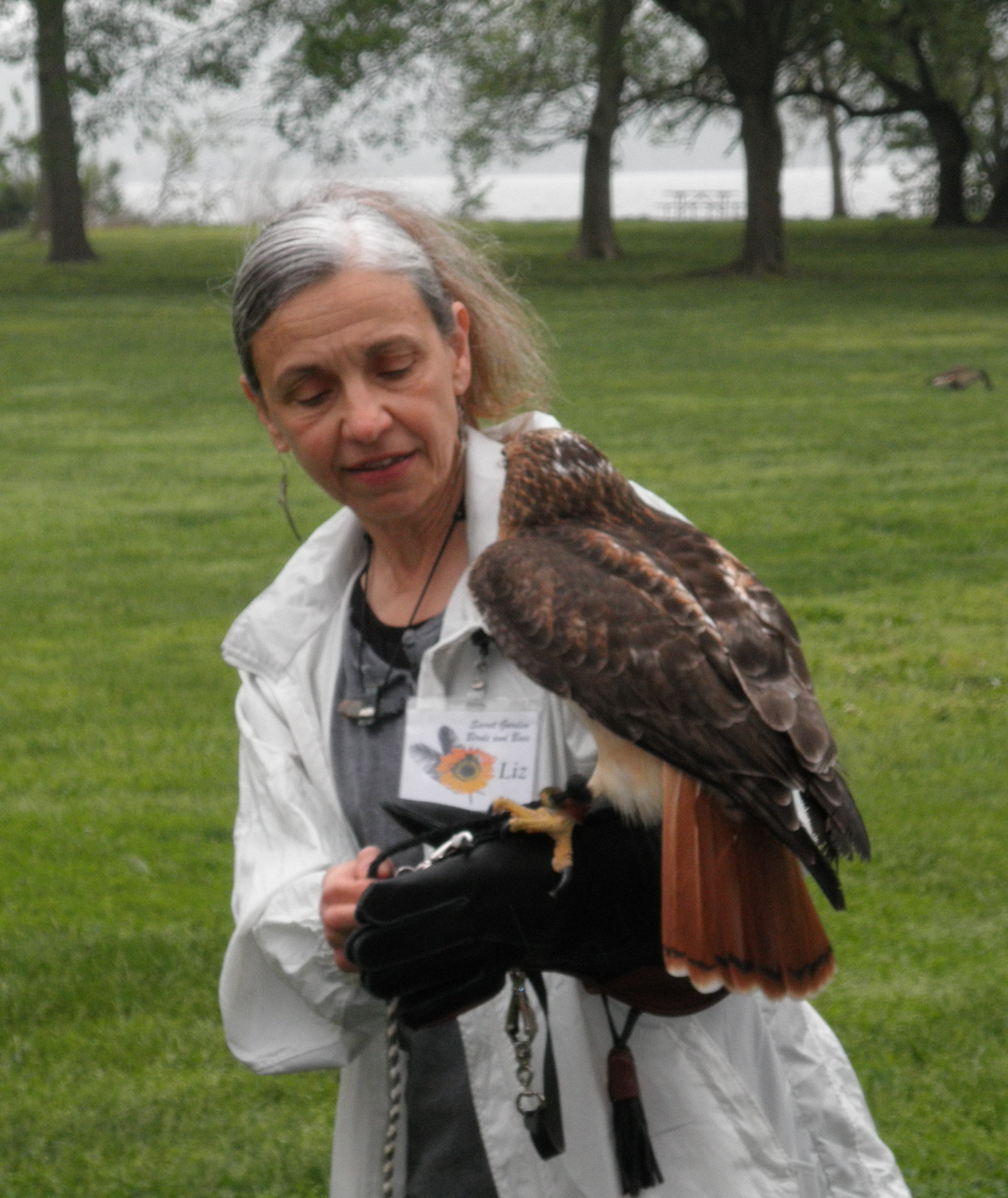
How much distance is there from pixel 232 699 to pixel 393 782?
14.9 ft

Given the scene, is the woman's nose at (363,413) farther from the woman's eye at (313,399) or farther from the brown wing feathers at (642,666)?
the brown wing feathers at (642,666)

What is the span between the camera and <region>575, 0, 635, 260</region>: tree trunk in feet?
116

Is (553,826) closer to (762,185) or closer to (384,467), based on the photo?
(384,467)

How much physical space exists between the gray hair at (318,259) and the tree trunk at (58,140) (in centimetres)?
2638

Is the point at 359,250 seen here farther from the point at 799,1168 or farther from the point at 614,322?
the point at 614,322

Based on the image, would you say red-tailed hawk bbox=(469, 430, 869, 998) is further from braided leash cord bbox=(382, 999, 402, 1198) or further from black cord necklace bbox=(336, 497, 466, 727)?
braided leash cord bbox=(382, 999, 402, 1198)

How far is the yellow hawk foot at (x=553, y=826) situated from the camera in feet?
6.96

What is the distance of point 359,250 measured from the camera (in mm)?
2389

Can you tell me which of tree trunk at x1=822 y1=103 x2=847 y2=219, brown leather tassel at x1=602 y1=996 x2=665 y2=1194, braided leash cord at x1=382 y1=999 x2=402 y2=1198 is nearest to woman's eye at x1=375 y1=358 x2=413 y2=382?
braided leash cord at x1=382 y1=999 x2=402 y2=1198

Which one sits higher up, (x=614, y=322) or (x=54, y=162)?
(x=54, y=162)

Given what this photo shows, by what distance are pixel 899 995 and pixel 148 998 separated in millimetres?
1975

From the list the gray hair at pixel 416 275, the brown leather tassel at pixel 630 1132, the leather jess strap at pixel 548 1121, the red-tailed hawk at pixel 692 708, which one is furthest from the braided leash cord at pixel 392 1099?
the gray hair at pixel 416 275

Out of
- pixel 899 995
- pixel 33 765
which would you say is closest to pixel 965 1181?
pixel 899 995

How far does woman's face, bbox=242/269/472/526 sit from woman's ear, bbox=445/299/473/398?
63 millimetres
